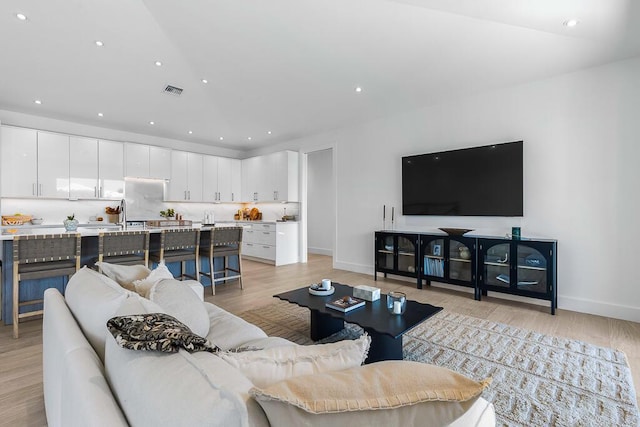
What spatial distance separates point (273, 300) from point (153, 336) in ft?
10.4

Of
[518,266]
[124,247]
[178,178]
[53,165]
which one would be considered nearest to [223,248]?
[124,247]

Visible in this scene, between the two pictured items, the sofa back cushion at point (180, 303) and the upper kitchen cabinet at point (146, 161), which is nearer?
the sofa back cushion at point (180, 303)

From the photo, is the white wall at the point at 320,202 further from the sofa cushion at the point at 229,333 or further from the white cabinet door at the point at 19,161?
the sofa cushion at the point at 229,333

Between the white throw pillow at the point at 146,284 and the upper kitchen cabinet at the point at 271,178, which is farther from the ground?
the upper kitchen cabinet at the point at 271,178

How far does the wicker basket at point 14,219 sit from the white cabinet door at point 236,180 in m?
3.78

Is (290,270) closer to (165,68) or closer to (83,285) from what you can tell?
(165,68)

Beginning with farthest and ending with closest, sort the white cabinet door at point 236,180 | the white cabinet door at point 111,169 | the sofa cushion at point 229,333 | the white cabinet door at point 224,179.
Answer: the white cabinet door at point 236,180
the white cabinet door at point 224,179
the white cabinet door at point 111,169
the sofa cushion at point 229,333

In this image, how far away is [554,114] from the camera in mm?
3668

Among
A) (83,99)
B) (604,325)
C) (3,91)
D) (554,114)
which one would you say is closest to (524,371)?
(604,325)

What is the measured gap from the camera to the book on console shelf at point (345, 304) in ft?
7.50

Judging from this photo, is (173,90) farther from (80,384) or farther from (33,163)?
(80,384)

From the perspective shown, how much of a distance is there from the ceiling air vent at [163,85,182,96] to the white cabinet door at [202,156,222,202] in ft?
10.2

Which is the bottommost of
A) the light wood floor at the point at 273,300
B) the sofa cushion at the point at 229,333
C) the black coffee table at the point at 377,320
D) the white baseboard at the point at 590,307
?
the light wood floor at the point at 273,300

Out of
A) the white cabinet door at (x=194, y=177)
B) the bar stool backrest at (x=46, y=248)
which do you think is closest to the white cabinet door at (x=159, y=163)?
the white cabinet door at (x=194, y=177)
